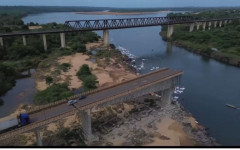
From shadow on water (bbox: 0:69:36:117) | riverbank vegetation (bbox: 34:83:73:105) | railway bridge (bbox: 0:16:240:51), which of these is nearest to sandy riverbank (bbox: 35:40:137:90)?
shadow on water (bbox: 0:69:36:117)

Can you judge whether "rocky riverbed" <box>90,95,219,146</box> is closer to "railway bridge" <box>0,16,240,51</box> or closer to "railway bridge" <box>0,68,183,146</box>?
"railway bridge" <box>0,68,183,146</box>

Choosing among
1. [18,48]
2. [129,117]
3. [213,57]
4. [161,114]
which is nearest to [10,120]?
[129,117]

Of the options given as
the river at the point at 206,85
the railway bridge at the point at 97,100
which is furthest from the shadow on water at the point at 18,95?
the river at the point at 206,85

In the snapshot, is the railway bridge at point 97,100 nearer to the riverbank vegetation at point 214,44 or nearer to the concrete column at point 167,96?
the concrete column at point 167,96

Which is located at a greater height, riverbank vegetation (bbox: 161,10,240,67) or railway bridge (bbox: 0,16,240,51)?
railway bridge (bbox: 0,16,240,51)

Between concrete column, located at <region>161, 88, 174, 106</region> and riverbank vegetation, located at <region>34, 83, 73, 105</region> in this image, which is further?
riverbank vegetation, located at <region>34, 83, 73, 105</region>

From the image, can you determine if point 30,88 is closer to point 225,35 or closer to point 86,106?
point 86,106
